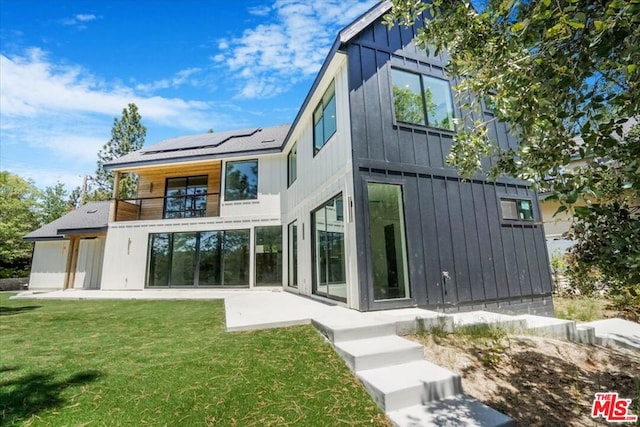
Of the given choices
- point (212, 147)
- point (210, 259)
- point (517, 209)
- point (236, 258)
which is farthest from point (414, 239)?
point (212, 147)

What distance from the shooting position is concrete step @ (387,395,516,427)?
2238mm

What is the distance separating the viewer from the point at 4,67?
10000mm

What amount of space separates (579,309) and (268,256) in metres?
8.95

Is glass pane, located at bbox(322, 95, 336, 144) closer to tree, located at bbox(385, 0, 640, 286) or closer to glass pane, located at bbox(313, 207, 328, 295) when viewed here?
glass pane, located at bbox(313, 207, 328, 295)

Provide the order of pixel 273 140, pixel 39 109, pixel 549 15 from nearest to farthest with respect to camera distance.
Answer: pixel 549 15 → pixel 273 140 → pixel 39 109

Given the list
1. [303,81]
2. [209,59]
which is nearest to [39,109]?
[209,59]

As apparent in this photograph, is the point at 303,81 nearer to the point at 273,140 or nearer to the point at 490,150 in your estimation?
the point at 273,140

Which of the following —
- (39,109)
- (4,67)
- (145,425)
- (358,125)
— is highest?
(39,109)

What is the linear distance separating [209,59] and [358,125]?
24.4ft

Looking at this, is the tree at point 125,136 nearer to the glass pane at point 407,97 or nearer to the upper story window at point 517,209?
the glass pane at point 407,97

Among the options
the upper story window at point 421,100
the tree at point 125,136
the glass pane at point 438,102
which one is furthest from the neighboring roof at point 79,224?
the glass pane at point 438,102

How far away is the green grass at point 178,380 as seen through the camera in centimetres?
230

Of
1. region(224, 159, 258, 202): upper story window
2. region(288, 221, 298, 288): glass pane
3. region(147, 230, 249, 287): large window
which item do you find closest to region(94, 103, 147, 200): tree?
region(147, 230, 249, 287): large window

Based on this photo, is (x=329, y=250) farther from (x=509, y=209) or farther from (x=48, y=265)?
(x=48, y=265)
